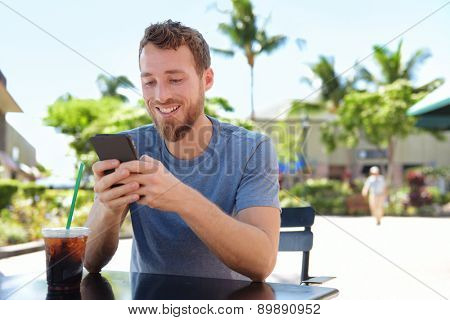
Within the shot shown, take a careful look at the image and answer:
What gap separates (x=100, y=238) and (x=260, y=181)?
1.61 feet

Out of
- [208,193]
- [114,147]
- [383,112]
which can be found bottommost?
[208,193]

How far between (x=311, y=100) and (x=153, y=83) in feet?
80.5

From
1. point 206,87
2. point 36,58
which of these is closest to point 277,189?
point 206,87

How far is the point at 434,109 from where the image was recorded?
6.00m

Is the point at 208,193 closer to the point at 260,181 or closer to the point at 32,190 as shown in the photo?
the point at 260,181

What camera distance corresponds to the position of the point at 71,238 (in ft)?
4.31

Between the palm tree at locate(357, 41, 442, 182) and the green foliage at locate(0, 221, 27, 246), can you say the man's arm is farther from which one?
the palm tree at locate(357, 41, 442, 182)

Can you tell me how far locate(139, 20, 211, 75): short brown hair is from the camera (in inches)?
66.1

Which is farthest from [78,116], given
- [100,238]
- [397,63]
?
[100,238]

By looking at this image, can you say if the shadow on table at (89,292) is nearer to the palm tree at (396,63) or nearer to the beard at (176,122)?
the beard at (176,122)

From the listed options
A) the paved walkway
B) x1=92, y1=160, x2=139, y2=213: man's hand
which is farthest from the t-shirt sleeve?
the paved walkway

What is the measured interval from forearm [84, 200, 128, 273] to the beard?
0.31 m

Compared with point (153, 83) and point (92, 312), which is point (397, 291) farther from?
point (92, 312)

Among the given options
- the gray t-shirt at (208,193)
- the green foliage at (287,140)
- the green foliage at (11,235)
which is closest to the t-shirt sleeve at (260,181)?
the gray t-shirt at (208,193)
